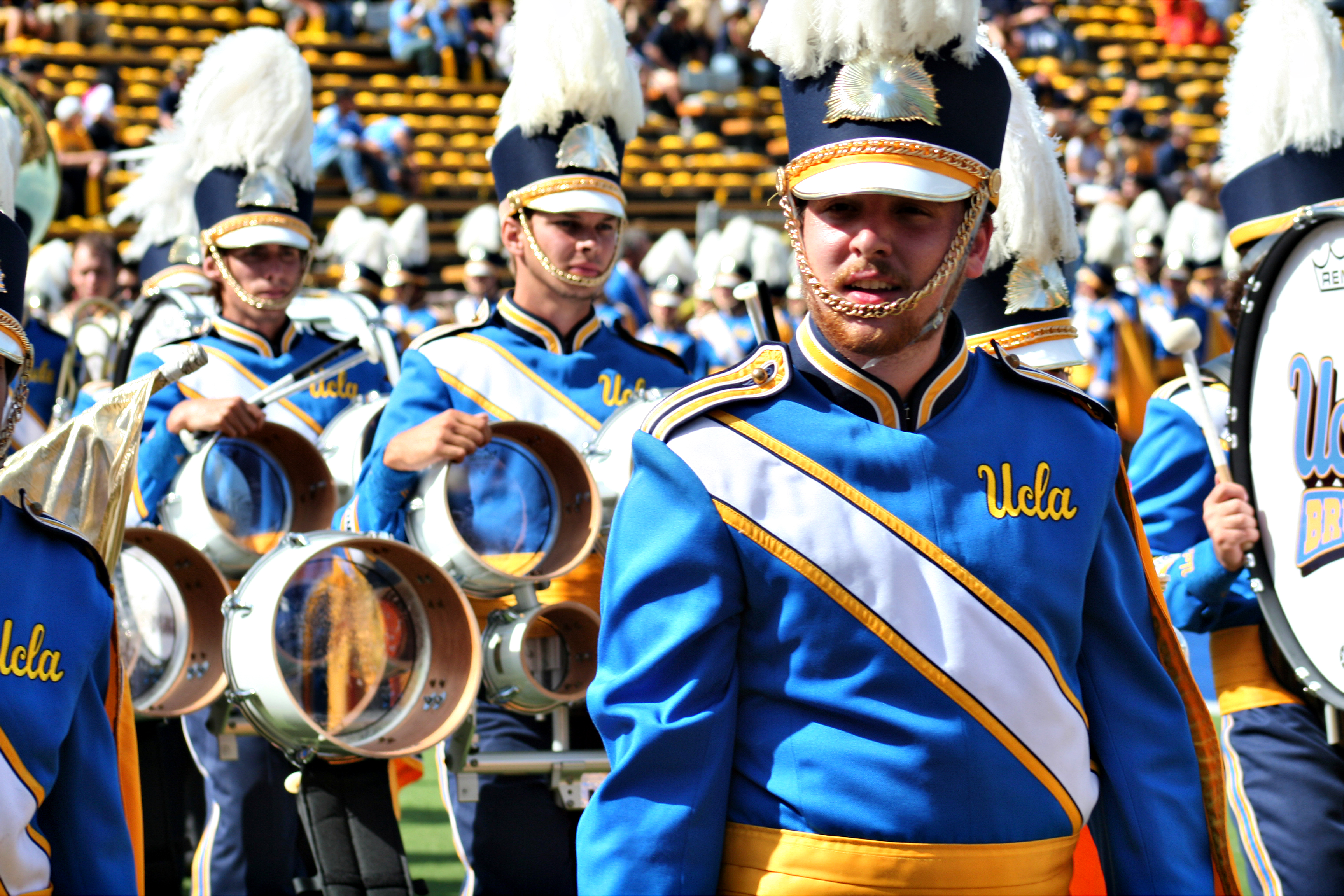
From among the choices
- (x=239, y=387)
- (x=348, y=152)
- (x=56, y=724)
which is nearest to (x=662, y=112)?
(x=348, y=152)

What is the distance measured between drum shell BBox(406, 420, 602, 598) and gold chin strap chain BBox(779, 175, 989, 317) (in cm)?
202

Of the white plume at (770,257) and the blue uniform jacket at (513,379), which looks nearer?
the blue uniform jacket at (513,379)

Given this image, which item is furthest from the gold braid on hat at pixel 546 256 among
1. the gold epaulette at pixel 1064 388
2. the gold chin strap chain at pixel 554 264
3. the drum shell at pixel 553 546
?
the gold epaulette at pixel 1064 388

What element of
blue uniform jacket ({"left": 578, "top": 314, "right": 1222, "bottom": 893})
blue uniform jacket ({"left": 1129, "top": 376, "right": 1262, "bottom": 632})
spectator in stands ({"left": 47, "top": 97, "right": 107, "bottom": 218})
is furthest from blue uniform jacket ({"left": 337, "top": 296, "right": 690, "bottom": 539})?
spectator in stands ({"left": 47, "top": 97, "right": 107, "bottom": 218})

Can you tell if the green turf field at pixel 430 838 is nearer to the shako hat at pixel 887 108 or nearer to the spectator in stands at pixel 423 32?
the shako hat at pixel 887 108

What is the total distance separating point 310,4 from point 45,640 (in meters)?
20.7

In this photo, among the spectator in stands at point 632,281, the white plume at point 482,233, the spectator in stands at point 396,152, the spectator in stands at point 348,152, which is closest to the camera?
the white plume at point 482,233

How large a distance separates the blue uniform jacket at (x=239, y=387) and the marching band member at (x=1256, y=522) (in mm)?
2643

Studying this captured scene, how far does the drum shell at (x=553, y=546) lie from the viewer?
435 cm

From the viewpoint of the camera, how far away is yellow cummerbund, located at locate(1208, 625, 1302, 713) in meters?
3.99

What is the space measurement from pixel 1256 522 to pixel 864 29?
1801mm

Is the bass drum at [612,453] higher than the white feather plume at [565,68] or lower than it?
lower

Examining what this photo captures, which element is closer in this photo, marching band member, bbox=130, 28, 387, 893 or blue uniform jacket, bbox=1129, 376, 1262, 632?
blue uniform jacket, bbox=1129, 376, 1262, 632

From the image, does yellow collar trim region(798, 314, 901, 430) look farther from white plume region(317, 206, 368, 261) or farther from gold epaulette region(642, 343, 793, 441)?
white plume region(317, 206, 368, 261)
